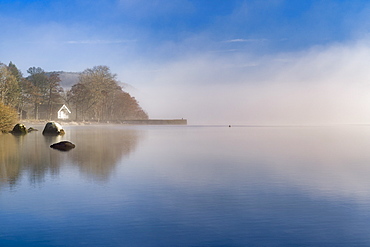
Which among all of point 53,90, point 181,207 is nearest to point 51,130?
point 181,207

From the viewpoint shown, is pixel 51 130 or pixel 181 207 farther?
pixel 51 130

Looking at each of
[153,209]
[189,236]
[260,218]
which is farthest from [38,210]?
[260,218]

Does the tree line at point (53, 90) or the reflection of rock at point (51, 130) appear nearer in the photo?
the reflection of rock at point (51, 130)

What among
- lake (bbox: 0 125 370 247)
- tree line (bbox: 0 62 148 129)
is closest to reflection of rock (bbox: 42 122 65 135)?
lake (bbox: 0 125 370 247)

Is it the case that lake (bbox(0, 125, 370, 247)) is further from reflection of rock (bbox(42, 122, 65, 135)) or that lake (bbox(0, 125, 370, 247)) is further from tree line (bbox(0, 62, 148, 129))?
tree line (bbox(0, 62, 148, 129))

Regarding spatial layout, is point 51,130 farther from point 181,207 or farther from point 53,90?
point 53,90

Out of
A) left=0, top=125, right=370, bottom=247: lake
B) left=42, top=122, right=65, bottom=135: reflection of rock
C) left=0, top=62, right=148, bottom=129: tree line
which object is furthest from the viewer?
left=0, top=62, right=148, bottom=129: tree line

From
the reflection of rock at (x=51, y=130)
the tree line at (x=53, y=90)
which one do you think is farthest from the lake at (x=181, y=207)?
the tree line at (x=53, y=90)

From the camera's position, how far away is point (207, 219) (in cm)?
736

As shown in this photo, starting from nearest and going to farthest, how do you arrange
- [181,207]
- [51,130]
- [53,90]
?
1. [181,207]
2. [51,130]
3. [53,90]

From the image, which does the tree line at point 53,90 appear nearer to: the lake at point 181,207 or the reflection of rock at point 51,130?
the reflection of rock at point 51,130

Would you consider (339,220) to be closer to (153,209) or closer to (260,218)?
(260,218)

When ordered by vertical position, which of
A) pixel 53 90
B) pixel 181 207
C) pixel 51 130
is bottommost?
pixel 181 207

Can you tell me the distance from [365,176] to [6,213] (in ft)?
43.9
